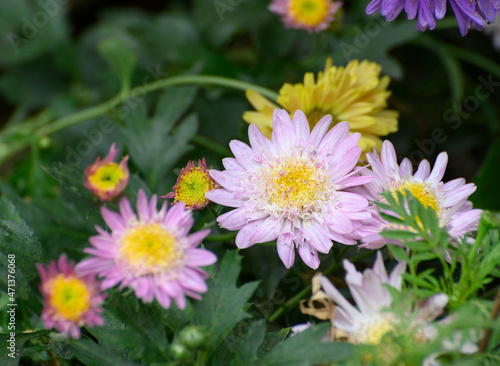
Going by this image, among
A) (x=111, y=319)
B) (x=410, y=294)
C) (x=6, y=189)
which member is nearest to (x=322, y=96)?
(x=410, y=294)

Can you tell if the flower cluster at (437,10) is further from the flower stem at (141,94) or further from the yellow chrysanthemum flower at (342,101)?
the flower stem at (141,94)

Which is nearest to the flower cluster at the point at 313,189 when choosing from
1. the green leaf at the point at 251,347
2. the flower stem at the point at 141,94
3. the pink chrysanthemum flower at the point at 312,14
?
the green leaf at the point at 251,347

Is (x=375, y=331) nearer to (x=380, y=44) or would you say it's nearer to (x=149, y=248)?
(x=149, y=248)

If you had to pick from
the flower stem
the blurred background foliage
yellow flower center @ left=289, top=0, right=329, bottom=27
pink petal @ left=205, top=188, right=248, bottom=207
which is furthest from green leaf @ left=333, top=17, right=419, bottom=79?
pink petal @ left=205, top=188, right=248, bottom=207

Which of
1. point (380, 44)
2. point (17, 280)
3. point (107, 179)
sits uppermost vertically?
point (380, 44)

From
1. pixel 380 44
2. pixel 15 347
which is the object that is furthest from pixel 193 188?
pixel 380 44

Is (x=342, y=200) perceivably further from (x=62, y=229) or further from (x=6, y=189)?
(x=6, y=189)
